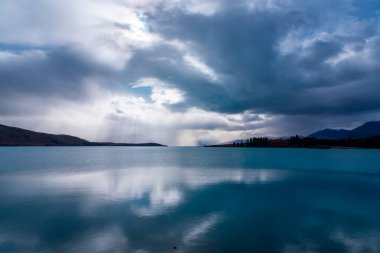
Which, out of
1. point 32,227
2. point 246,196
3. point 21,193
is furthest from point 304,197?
point 21,193

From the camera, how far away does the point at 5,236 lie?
1823 centimetres

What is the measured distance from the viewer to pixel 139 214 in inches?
949

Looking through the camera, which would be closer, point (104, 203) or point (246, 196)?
point (104, 203)

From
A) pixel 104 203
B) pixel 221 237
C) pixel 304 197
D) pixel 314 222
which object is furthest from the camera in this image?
pixel 304 197

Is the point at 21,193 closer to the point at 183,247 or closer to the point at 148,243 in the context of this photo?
the point at 148,243

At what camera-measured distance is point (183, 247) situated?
52.1 ft

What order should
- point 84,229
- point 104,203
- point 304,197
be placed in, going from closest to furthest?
point 84,229
point 104,203
point 304,197

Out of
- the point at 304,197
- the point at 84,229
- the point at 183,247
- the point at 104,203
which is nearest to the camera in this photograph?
the point at 183,247

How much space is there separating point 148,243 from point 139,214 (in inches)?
304

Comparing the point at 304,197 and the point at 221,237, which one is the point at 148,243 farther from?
the point at 304,197

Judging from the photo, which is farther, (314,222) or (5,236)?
(314,222)

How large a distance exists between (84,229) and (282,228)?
14662mm

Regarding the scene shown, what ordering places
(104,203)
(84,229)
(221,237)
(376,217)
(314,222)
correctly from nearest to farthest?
(221,237), (84,229), (314,222), (376,217), (104,203)

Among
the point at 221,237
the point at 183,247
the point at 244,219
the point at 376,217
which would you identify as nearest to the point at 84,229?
the point at 183,247
